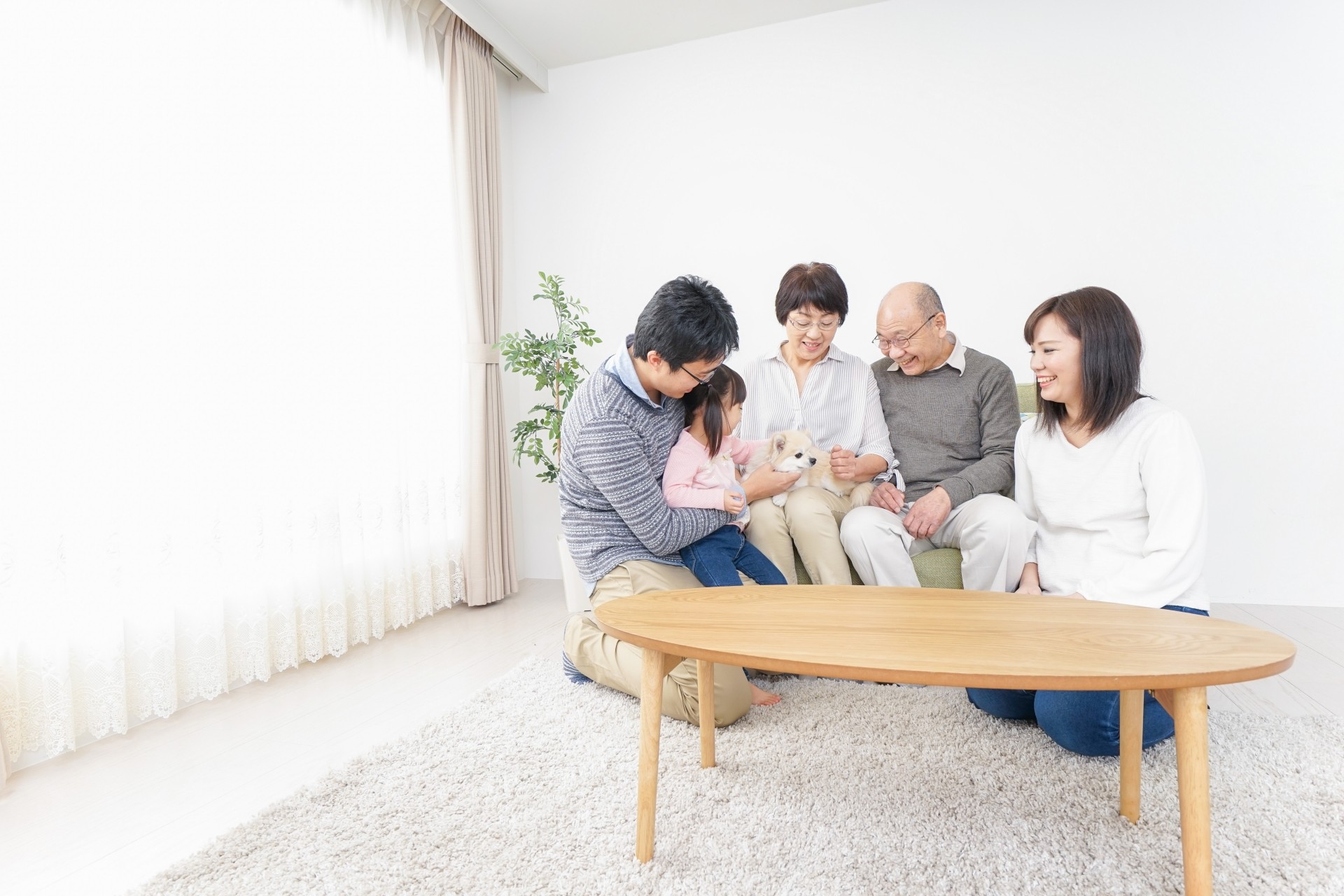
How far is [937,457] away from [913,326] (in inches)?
17.2

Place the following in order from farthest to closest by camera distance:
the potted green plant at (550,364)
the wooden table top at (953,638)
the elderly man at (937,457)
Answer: the potted green plant at (550,364) → the elderly man at (937,457) → the wooden table top at (953,638)

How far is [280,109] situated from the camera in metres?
2.35

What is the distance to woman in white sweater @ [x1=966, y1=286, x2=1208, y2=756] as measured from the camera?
4.79 ft

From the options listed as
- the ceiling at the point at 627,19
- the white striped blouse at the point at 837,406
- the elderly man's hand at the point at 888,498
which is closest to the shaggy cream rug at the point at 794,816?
the elderly man's hand at the point at 888,498

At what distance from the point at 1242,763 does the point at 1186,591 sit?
1.38 ft

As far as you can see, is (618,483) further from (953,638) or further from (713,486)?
(953,638)

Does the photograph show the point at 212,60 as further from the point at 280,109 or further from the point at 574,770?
the point at 574,770

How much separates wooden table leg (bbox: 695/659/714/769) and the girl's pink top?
51cm

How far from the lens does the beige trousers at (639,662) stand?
1734mm

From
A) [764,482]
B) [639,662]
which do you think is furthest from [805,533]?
[639,662]

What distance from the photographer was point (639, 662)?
1.88 meters

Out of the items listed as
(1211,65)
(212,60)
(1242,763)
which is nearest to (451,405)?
(212,60)

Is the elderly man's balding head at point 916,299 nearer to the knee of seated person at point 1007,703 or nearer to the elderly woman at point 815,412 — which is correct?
the elderly woman at point 815,412

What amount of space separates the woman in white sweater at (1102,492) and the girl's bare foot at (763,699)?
1.67 feet
